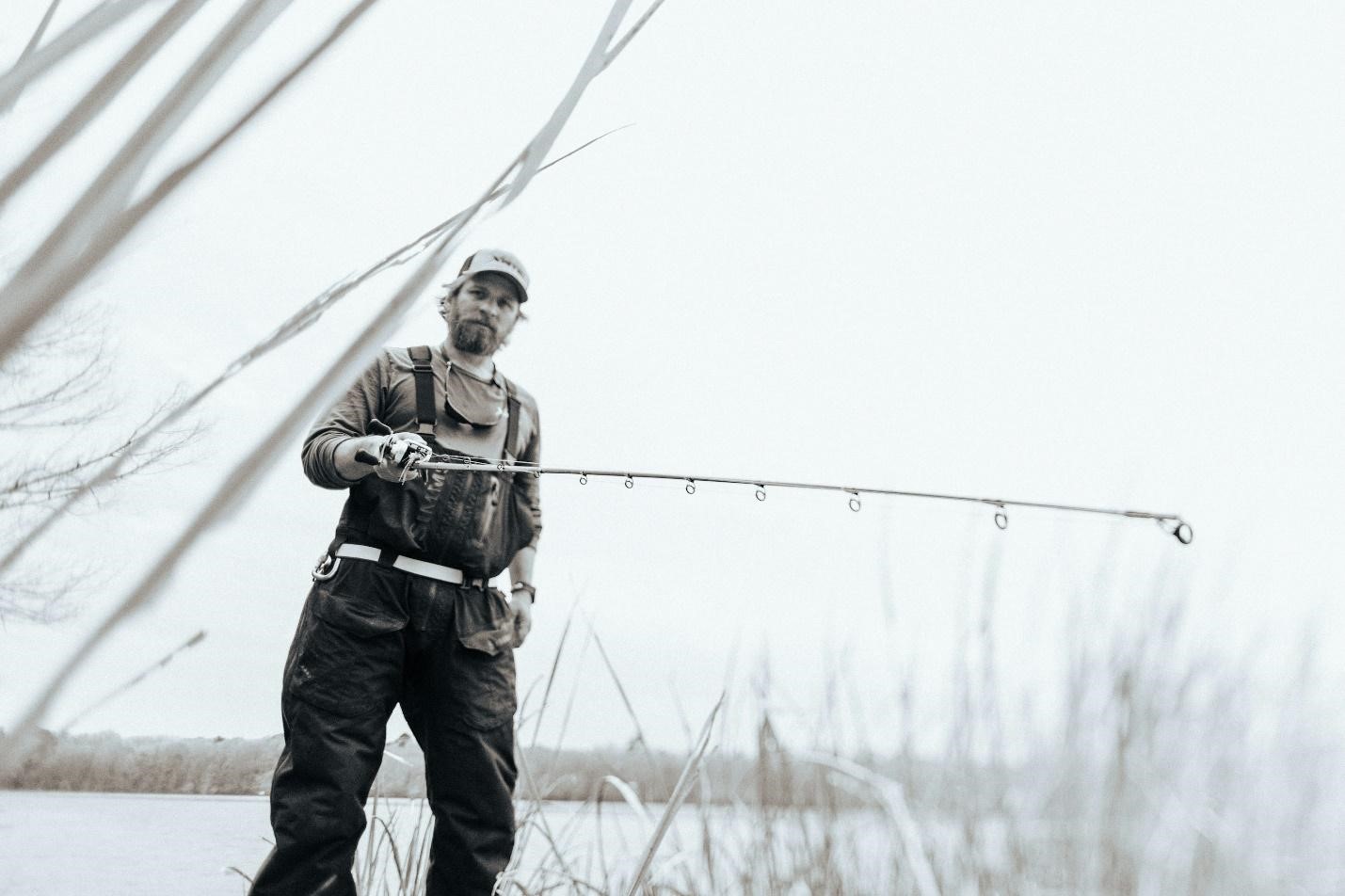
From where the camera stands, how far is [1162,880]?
96 cm

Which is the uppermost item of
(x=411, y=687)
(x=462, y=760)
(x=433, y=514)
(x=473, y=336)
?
(x=473, y=336)

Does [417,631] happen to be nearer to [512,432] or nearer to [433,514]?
[433,514]

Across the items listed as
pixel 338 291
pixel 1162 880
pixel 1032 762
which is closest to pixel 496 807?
pixel 1032 762

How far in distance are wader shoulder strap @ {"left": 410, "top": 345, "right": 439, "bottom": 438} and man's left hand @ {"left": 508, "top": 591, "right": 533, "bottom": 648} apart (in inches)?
14.5

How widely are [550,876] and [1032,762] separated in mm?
1300

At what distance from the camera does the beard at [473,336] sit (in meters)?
2.10

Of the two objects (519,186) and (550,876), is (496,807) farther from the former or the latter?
(519,186)

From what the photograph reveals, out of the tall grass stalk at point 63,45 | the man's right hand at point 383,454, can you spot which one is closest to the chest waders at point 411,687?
the man's right hand at point 383,454

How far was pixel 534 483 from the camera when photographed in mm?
2166

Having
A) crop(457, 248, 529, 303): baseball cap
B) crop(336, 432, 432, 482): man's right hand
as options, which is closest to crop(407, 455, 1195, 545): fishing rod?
crop(336, 432, 432, 482): man's right hand

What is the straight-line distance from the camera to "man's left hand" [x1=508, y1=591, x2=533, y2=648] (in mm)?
2086

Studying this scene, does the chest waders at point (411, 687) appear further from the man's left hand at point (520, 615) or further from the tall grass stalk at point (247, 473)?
the tall grass stalk at point (247, 473)

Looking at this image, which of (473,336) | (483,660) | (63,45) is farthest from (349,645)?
(63,45)

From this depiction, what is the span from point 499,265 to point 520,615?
66 centimetres
